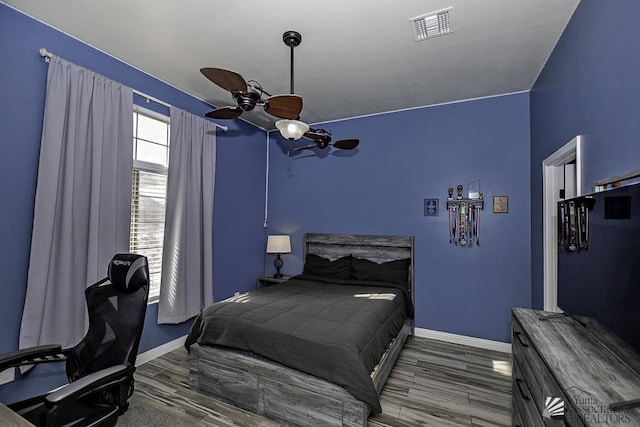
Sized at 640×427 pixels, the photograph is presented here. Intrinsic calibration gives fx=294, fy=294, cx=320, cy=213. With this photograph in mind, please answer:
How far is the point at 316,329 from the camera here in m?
2.19

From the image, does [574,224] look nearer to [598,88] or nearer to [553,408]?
[598,88]

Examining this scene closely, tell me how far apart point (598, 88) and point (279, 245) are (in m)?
3.69

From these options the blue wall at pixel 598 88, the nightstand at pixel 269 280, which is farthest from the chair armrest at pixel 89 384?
the nightstand at pixel 269 280

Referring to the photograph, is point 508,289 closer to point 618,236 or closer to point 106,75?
point 618,236

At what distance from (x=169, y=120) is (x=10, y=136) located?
1396 mm

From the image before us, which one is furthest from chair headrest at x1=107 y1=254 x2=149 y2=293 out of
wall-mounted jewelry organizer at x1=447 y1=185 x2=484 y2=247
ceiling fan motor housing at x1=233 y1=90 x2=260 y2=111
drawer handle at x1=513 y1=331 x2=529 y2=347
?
wall-mounted jewelry organizer at x1=447 y1=185 x2=484 y2=247

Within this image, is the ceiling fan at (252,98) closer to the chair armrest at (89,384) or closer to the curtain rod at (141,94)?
the curtain rod at (141,94)

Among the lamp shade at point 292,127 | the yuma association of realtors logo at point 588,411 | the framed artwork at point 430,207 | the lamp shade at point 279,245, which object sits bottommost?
the yuma association of realtors logo at point 588,411

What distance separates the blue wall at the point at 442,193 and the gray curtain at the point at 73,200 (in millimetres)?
2566

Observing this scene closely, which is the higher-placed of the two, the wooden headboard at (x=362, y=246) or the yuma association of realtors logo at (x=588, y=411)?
the wooden headboard at (x=362, y=246)

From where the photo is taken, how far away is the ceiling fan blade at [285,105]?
203cm

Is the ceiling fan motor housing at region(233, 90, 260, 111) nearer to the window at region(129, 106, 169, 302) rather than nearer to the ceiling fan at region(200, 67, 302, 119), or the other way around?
the ceiling fan at region(200, 67, 302, 119)

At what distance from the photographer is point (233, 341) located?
229 centimetres

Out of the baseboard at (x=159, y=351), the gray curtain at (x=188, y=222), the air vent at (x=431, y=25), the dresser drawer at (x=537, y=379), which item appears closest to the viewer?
the dresser drawer at (x=537, y=379)
